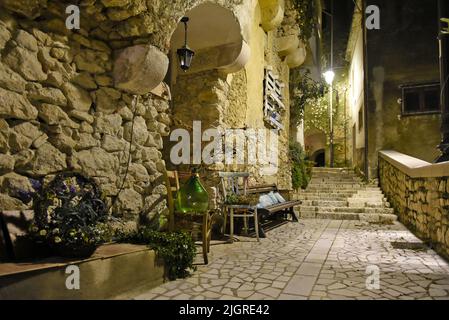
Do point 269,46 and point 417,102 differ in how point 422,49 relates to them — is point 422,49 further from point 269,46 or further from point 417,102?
point 269,46

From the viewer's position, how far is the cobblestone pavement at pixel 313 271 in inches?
109

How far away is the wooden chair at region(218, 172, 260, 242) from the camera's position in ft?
16.5

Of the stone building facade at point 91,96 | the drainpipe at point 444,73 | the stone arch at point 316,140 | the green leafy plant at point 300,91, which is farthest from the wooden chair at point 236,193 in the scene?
the stone arch at point 316,140

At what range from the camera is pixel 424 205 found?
5.02 m

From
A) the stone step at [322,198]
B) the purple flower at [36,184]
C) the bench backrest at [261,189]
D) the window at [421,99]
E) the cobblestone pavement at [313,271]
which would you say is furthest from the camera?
the window at [421,99]

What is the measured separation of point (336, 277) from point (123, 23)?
3.29 metres

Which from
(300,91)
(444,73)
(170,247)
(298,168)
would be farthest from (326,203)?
(170,247)

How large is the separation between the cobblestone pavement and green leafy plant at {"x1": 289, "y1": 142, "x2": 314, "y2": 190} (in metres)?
4.43

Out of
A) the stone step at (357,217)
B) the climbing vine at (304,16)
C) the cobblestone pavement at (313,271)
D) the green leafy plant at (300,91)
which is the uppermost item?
the climbing vine at (304,16)

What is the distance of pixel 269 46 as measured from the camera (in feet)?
26.8

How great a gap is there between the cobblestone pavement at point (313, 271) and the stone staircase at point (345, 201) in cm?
217

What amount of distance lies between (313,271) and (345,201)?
17.9 feet

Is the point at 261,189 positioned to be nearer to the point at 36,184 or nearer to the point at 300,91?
the point at 36,184
